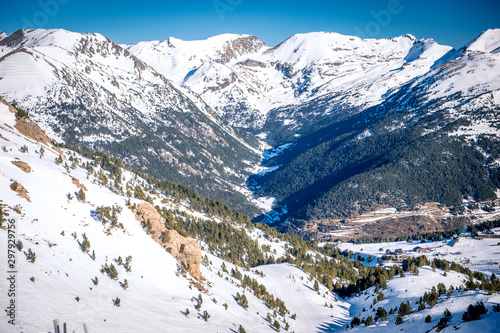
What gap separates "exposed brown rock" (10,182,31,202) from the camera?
2058 inches

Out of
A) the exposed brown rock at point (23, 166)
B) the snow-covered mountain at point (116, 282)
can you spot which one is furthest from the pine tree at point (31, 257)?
the exposed brown rock at point (23, 166)

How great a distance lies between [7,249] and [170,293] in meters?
26.3

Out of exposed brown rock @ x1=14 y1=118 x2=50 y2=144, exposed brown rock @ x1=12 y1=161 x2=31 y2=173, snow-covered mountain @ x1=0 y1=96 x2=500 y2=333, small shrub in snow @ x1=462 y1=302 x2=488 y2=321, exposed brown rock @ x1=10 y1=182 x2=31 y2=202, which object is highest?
exposed brown rock @ x1=14 y1=118 x2=50 y2=144

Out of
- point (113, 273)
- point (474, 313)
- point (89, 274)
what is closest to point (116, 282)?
point (113, 273)

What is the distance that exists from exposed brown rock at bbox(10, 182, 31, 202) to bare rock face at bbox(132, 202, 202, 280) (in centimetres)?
2129

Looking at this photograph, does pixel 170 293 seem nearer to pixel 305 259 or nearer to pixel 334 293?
pixel 334 293

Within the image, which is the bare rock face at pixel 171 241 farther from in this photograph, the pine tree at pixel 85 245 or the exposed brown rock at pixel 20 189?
the exposed brown rock at pixel 20 189

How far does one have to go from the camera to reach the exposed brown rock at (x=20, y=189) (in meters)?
52.3

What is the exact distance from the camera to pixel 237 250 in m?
131

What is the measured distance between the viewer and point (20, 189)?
2083 inches

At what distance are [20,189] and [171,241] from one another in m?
29.2

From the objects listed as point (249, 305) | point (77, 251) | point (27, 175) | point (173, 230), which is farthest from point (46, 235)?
point (249, 305)

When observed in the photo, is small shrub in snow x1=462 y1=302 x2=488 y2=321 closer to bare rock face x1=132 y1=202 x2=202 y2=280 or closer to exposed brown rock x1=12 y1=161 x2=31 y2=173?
bare rock face x1=132 y1=202 x2=202 y2=280

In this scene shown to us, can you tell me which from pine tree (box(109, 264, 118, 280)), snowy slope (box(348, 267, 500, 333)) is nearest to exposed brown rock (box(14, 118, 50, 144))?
pine tree (box(109, 264, 118, 280))
